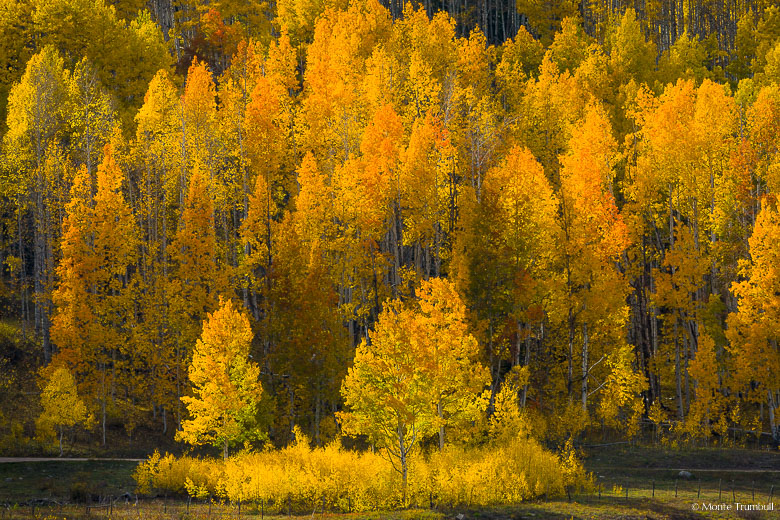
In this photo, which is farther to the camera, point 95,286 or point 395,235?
point 395,235

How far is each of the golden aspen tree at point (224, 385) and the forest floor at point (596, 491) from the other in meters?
3.44

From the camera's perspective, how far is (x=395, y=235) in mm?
40500

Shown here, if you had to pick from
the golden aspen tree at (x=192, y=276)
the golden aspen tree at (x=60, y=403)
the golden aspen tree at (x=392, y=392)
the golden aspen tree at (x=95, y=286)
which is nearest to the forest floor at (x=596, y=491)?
the golden aspen tree at (x=60, y=403)

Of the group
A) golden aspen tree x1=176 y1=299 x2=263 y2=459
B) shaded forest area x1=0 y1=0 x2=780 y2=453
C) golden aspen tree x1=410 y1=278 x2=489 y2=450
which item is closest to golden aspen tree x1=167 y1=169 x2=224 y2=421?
shaded forest area x1=0 y1=0 x2=780 y2=453

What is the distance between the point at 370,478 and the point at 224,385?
340 inches

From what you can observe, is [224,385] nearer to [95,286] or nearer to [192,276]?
[192,276]

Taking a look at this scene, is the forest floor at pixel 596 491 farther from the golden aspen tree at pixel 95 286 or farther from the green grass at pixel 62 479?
the golden aspen tree at pixel 95 286

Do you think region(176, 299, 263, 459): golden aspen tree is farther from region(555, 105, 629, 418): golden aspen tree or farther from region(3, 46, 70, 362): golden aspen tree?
region(555, 105, 629, 418): golden aspen tree

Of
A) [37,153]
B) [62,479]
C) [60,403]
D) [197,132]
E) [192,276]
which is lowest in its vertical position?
[62,479]

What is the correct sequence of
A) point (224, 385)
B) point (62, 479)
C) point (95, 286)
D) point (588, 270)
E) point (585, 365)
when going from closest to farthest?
point (62, 479) < point (224, 385) < point (585, 365) < point (588, 270) < point (95, 286)

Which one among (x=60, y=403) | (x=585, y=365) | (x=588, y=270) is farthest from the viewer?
(x=588, y=270)

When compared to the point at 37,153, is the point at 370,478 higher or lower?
lower

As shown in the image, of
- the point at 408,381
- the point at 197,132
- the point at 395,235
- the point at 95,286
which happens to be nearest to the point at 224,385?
the point at 408,381

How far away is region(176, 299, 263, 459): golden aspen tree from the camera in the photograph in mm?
33031
